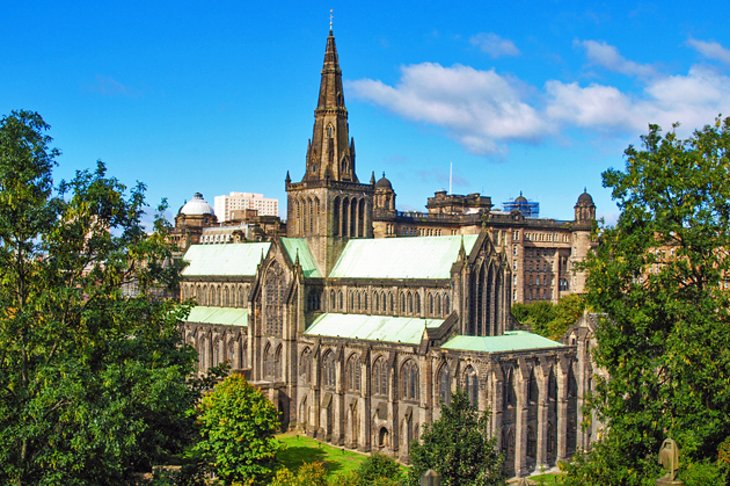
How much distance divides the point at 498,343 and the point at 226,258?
52.4 m

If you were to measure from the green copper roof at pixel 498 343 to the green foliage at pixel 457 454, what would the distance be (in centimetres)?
2084

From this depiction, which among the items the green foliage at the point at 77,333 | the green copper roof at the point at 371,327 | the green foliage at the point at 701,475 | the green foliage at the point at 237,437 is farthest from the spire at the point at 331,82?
the green foliage at the point at 701,475

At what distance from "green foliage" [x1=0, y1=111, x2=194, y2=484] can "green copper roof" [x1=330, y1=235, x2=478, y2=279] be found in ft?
160

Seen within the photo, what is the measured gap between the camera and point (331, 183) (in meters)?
96.9

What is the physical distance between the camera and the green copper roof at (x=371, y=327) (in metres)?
81.8

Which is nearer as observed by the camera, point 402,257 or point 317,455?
point 317,455

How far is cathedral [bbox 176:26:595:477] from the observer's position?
75688mm

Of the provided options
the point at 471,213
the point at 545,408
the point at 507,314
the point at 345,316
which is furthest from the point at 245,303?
the point at 471,213

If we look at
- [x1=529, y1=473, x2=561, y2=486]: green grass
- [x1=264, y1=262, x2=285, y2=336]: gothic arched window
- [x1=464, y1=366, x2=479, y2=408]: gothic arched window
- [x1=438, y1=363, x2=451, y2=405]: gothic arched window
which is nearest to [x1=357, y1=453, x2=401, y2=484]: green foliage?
[x1=464, y1=366, x2=479, y2=408]: gothic arched window

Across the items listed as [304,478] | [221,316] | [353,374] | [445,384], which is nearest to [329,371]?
[353,374]

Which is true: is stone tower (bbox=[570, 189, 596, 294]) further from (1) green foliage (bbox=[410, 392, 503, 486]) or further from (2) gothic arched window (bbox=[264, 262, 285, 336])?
(1) green foliage (bbox=[410, 392, 503, 486])

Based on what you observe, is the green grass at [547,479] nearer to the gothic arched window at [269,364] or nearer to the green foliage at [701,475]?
the green foliage at [701,475]

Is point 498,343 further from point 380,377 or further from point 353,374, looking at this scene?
Result: point 353,374

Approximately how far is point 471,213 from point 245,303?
232ft
